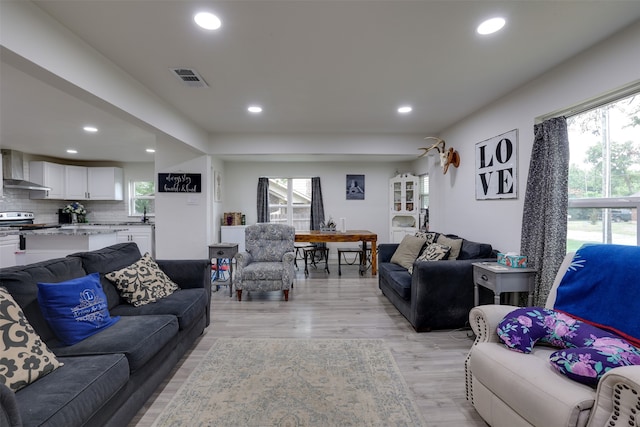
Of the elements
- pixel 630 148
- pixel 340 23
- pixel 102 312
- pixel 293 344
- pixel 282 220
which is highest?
pixel 340 23

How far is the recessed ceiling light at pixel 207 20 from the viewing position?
192cm

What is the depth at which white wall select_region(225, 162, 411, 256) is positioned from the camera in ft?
21.9

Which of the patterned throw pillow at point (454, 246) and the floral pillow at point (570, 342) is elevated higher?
the patterned throw pillow at point (454, 246)

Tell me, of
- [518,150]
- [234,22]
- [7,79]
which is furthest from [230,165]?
[518,150]

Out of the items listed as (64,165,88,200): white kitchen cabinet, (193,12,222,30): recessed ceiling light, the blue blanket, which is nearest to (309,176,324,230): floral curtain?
(193,12,222,30): recessed ceiling light

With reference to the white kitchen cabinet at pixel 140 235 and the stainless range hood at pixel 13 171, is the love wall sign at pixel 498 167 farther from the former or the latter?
the stainless range hood at pixel 13 171

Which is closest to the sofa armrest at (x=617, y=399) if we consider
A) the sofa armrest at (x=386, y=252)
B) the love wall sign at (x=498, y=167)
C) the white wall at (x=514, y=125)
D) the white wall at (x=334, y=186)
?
the white wall at (x=514, y=125)

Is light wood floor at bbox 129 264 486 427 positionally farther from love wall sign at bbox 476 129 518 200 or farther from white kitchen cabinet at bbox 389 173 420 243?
white kitchen cabinet at bbox 389 173 420 243

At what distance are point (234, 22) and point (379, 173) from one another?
5256 millimetres

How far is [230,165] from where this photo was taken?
21.8 ft

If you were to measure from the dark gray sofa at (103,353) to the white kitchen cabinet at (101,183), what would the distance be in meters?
5.28

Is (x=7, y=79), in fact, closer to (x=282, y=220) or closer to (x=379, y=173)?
(x=282, y=220)

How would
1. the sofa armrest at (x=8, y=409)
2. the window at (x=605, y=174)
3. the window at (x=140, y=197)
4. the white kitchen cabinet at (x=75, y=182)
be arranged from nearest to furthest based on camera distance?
1. the sofa armrest at (x=8, y=409)
2. the window at (x=605, y=174)
3. the white kitchen cabinet at (x=75, y=182)
4. the window at (x=140, y=197)

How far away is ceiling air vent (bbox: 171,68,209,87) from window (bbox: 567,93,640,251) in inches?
137
